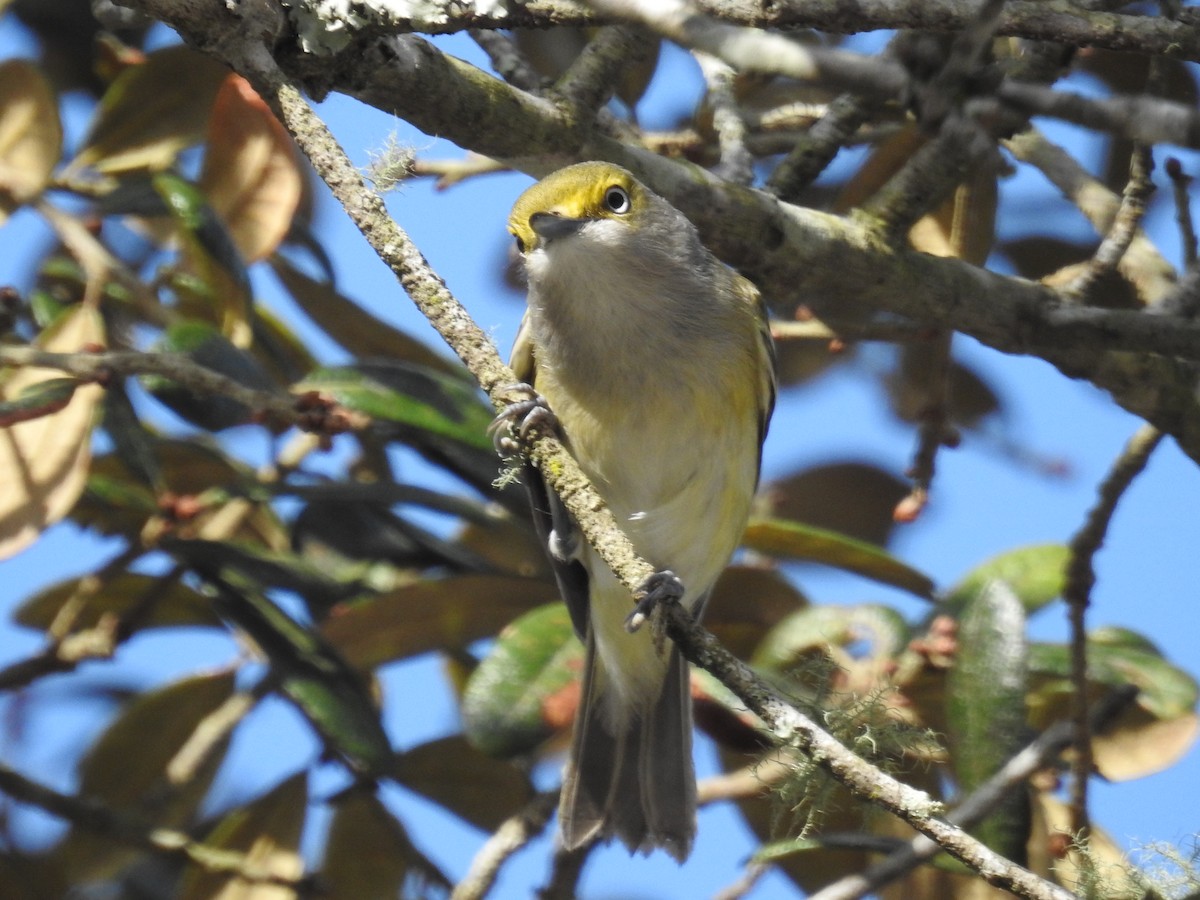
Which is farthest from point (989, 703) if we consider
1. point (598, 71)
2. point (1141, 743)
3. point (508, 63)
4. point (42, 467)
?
point (42, 467)

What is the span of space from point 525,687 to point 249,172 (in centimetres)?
146

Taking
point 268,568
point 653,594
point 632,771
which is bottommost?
point 632,771

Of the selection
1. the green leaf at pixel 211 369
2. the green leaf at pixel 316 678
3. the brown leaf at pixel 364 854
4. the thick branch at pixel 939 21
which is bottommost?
the brown leaf at pixel 364 854

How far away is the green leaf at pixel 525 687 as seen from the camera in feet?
10.3

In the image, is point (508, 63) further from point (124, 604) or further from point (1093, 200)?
point (124, 604)

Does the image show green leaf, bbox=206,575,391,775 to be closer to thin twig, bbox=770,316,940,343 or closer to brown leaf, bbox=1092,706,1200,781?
thin twig, bbox=770,316,940,343

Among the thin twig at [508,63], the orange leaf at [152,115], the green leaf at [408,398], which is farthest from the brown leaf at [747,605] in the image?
the orange leaf at [152,115]

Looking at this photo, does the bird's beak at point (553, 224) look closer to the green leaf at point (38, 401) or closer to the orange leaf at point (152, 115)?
the green leaf at point (38, 401)

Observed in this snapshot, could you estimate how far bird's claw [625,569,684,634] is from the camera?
6.26ft

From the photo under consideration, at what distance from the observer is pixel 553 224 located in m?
3.06

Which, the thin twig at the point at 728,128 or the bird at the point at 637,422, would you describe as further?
the bird at the point at 637,422

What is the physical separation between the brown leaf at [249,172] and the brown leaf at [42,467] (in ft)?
2.13

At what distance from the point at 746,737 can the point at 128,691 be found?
186cm

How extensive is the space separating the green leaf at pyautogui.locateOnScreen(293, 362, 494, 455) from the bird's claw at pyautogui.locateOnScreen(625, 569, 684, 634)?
40.2 inches
